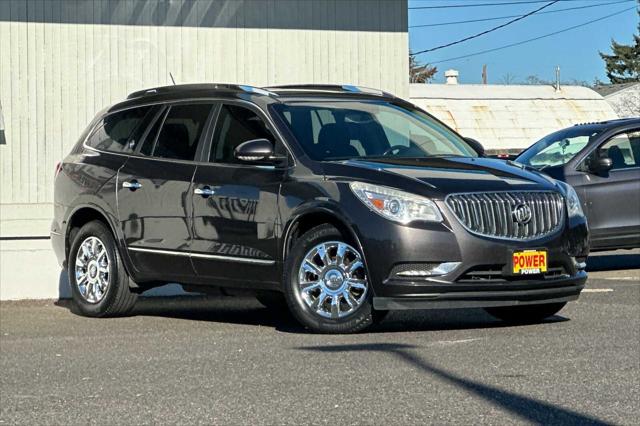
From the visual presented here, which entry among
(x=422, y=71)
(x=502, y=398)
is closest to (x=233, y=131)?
(x=502, y=398)

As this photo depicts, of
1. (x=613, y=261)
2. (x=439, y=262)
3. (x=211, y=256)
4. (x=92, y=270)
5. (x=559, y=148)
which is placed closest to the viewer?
(x=439, y=262)

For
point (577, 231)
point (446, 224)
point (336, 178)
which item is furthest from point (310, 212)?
point (577, 231)

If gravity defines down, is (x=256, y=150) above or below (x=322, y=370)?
above

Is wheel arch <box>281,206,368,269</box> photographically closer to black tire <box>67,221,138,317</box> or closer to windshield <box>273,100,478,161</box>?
windshield <box>273,100,478,161</box>

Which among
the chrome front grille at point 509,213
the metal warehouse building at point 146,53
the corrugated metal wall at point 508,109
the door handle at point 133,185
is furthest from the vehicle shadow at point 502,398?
the corrugated metal wall at point 508,109

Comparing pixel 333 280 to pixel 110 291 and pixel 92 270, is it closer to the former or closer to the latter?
pixel 110 291

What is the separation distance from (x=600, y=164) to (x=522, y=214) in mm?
5779

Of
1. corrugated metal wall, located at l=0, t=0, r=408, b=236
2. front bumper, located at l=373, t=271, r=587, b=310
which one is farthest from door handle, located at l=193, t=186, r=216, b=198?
corrugated metal wall, located at l=0, t=0, r=408, b=236

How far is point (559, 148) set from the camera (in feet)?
52.7

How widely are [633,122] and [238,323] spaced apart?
6.62 metres

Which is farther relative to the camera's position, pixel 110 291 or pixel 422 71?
pixel 422 71

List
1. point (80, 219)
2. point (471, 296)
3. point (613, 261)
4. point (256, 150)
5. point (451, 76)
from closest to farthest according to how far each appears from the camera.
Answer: point (471, 296)
point (256, 150)
point (80, 219)
point (613, 261)
point (451, 76)

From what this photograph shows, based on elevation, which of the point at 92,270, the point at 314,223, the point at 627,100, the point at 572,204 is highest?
the point at 627,100

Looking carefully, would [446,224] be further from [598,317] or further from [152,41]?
[152,41]
